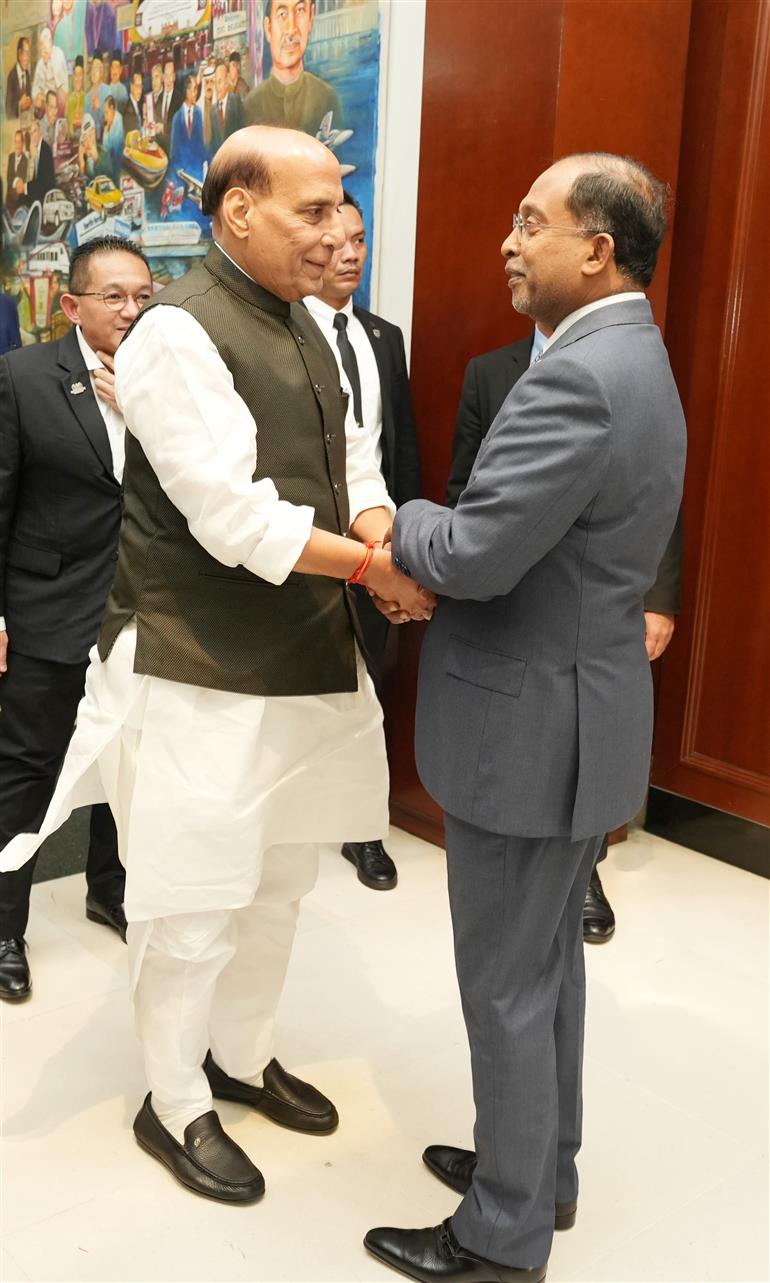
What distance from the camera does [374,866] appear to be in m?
3.67

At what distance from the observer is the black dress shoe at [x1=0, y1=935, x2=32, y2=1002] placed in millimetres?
2918

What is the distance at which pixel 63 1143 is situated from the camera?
2408 millimetres

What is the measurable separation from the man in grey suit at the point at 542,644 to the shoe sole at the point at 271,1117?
1.60ft

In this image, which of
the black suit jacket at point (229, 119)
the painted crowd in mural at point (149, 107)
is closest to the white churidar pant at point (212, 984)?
the painted crowd in mural at point (149, 107)

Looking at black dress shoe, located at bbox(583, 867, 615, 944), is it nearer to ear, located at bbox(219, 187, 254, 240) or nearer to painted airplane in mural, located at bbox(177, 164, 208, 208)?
ear, located at bbox(219, 187, 254, 240)

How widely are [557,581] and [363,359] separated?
2076mm

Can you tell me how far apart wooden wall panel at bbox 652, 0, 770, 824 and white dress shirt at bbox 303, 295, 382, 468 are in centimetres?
98

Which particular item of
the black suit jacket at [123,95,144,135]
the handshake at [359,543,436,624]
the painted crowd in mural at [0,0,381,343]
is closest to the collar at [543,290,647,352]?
the handshake at [359,543,436,624]

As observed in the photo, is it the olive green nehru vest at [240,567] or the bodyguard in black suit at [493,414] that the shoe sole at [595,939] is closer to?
the bodyguard in black suit at [493,414]

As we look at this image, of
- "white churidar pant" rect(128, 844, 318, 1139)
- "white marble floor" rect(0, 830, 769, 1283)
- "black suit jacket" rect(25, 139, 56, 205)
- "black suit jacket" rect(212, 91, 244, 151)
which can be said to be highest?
"black suit jacket" rect(212, 91, 244, 151)

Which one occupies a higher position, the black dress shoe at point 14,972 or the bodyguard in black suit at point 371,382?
the bodyguard in black suit at point 371,382

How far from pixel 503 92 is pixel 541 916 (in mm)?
2506

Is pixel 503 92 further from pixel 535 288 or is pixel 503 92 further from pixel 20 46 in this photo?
pixel 20 46

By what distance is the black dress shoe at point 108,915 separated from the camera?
3260 millimetres
